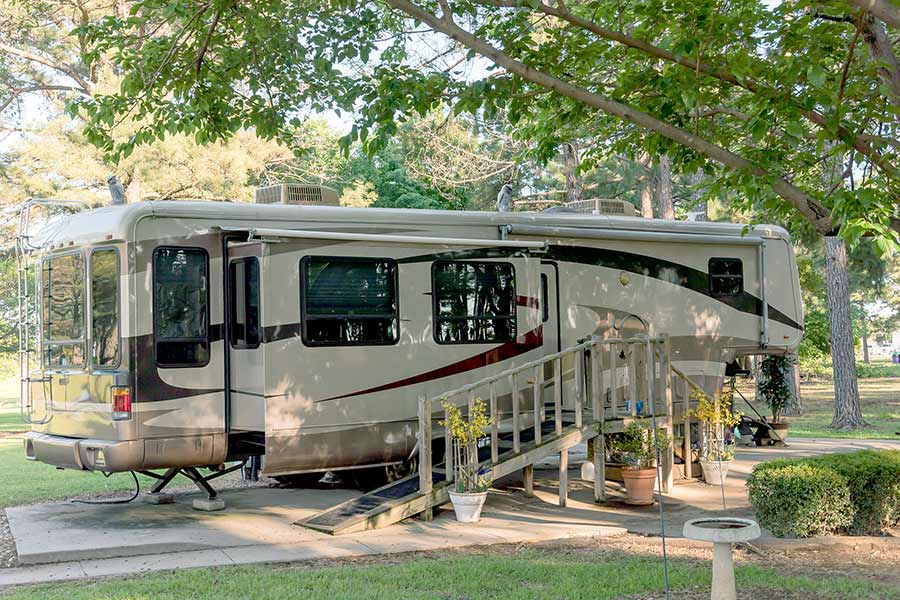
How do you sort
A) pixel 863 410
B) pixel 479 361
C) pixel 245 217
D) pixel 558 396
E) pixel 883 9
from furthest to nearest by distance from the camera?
1. pixel 863 410
2. pixel 479 361
3. pixel 558 396
4. pixel 245 217
5. pixel 883 9

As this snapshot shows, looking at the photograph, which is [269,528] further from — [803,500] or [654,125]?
[654,125]

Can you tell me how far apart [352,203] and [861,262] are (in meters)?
13.1

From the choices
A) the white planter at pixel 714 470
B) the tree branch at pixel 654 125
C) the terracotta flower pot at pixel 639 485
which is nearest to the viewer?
the tree branch at pixel 654 125

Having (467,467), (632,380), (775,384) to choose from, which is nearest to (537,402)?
(467,467)

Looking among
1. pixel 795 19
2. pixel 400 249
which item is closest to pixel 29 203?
pixel 400 249

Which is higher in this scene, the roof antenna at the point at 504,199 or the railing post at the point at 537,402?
the roof antenna at the point at 504,199

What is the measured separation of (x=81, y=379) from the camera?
29.7 ft

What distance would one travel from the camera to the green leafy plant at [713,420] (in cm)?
1075

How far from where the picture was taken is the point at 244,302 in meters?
9.17

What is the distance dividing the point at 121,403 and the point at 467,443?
3.17 metres

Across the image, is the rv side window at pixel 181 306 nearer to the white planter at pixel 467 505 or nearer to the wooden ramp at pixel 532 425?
the wooden ramp at pixel 532 425

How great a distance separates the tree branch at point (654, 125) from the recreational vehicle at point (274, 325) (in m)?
2.35

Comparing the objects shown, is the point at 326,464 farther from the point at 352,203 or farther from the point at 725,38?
the point at 352,203

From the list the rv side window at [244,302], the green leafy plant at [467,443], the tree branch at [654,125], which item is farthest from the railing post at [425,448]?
→ the tree branch at [654,125]
